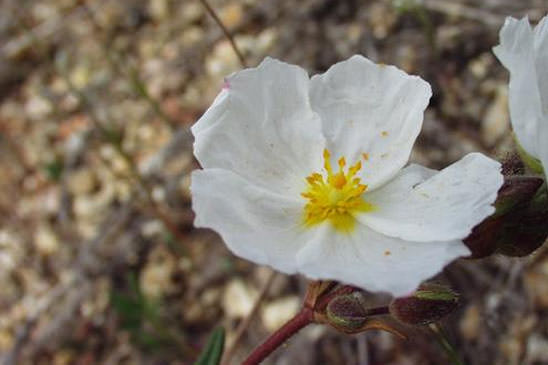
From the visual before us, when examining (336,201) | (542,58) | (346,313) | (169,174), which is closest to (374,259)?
(346,313)

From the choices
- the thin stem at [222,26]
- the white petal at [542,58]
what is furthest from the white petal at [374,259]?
the thin stem at [222,26]

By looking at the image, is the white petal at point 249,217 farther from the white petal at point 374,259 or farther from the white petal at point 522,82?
the white petal at point 522,82

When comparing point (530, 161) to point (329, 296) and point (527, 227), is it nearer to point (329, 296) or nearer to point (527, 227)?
point (527, 227)

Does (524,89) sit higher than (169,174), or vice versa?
(524,89)

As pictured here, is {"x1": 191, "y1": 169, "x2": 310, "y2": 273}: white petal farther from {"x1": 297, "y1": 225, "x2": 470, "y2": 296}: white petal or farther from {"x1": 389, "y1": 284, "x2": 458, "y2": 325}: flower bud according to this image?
{"x1": 389, "y1": 284, "x2": 458, "y2": 325}: flower bud

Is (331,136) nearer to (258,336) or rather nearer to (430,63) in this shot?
(258,336)

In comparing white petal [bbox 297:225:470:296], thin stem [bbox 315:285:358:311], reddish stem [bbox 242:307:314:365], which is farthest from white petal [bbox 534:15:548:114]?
reddish stem [bbox 242:307:314:365]
